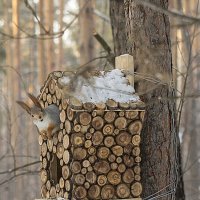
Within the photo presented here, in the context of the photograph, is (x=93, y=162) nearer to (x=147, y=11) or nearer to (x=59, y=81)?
(x=59, y=81)

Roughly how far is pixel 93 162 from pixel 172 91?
2.17 ft

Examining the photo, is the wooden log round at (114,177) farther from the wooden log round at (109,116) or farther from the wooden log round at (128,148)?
the wooden log round at (109,116)

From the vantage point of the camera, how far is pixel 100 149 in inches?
112

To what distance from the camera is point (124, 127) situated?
113 inches

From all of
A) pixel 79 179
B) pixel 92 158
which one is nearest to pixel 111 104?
pixel 92 158

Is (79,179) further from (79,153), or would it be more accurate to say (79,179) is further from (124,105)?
(124,105)

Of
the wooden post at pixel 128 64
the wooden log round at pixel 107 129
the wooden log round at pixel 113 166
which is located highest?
the wooden post at pixel 128 64

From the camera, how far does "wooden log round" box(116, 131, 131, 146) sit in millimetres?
2875

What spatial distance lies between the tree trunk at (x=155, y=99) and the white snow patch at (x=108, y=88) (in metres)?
0.10

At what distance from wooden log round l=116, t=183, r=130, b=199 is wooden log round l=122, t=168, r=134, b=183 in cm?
3

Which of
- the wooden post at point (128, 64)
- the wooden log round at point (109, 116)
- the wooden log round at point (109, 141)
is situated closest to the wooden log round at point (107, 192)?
the wooden log round at point (109, 141)

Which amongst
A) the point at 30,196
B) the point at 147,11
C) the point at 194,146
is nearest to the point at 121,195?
the point at 147,11

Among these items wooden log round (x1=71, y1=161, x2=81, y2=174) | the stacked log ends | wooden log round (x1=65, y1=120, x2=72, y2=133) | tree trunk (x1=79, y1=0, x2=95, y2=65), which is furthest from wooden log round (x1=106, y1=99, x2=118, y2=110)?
tree trunk (x1=79, y1=0, x2=95, y2=65)

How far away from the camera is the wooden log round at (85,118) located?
2.81 m
